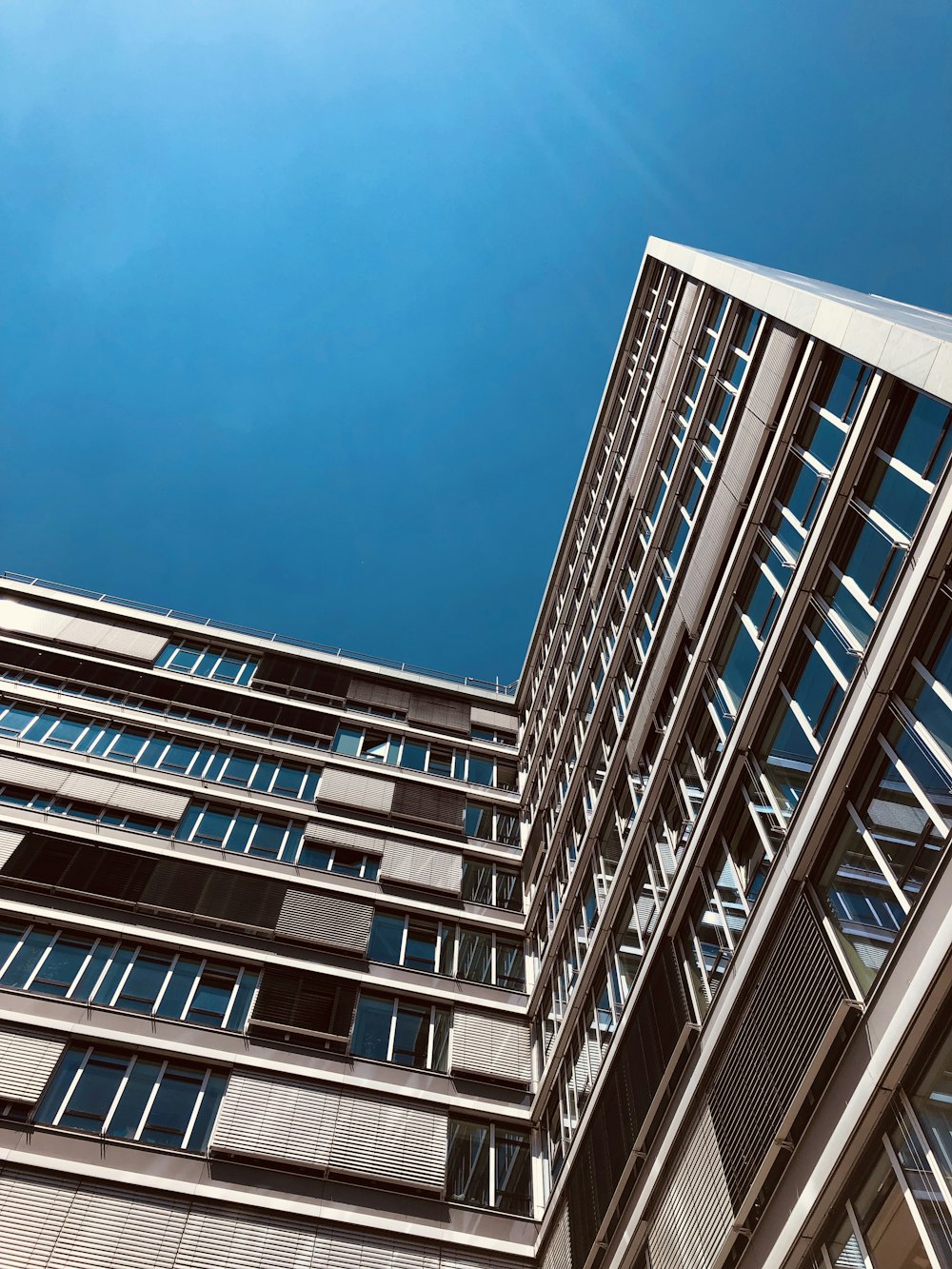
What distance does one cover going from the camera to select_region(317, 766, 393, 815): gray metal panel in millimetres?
31984

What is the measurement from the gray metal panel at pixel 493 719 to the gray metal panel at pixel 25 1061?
23062 mm

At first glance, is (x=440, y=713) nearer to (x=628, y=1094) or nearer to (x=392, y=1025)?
(x=392, y=1025)

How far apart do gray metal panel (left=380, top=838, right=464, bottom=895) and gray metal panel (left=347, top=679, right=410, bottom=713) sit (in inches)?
359

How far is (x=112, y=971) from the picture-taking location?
2289cm

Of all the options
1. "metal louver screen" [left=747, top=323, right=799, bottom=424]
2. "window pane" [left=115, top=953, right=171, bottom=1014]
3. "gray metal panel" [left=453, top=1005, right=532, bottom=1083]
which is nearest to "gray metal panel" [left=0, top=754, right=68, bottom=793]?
"window pane" [left=115, top=953, right=171, bottom=1014]

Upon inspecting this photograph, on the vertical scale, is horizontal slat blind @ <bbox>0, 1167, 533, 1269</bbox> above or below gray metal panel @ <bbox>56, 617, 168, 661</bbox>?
below

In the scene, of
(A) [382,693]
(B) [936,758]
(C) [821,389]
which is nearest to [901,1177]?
(B) [936,758]

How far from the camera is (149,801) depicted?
28719mm

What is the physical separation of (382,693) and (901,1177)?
31.6m

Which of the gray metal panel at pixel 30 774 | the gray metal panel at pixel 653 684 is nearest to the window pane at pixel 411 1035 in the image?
the gray metal panel at pixel 653 684

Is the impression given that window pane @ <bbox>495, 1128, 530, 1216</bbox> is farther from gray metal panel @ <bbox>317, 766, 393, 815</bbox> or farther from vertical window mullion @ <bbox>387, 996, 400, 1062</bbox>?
gray metal panel @ <bbox>317, 766, 393, 815</bbox>

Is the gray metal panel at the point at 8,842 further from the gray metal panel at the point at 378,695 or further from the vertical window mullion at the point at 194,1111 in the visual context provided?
the gray metal panel at the point at 378,695

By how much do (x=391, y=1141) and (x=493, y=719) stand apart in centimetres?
2208

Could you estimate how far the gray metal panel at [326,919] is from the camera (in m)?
25.7
